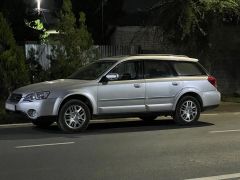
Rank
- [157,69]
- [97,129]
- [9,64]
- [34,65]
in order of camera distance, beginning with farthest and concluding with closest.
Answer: [34,65], [9,64], [157,69], [97,129]

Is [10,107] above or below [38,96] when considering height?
below

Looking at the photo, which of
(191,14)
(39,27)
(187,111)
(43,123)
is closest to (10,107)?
(43,123)

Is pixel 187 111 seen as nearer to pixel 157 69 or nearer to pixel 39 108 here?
pixel 157 69

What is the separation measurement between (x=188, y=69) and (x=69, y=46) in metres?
5.00

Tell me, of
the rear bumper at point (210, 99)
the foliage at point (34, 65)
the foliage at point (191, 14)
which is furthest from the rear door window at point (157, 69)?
the foliage at point (191, 14)

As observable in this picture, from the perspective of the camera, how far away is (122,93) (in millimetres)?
12992

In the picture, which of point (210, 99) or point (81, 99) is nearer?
point (81, 99)

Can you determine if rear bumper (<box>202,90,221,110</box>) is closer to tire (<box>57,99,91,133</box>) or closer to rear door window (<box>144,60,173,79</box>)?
rear door window (<box>144,60,173,79</box>)

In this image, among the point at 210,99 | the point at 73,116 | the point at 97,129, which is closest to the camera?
the point at 73,116

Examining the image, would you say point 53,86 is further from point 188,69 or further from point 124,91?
point 188,69

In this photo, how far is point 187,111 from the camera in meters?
14.0

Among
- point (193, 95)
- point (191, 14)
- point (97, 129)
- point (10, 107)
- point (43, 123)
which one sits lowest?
point (97, 129)

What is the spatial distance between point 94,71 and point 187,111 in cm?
243

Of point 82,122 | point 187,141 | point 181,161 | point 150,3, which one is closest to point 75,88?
point 82,122
